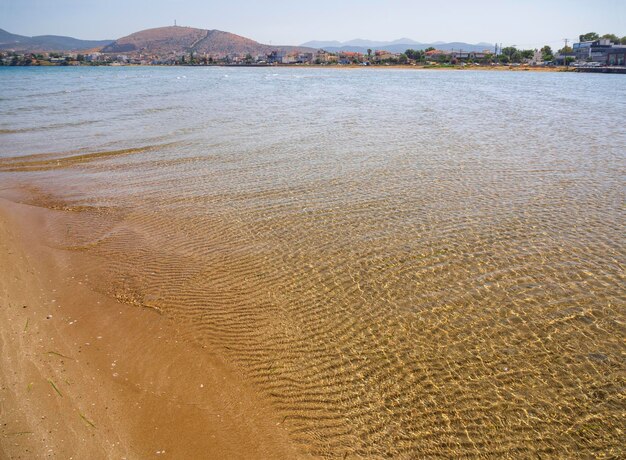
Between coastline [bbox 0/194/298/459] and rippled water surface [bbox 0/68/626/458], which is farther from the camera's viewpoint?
rippled water surface [bbox 0/68/626/458]

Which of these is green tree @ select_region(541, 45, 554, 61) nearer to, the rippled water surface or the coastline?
the rippled water surface

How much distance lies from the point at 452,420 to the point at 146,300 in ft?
16.2

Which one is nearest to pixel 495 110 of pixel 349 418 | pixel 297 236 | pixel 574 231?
pixel 574 231

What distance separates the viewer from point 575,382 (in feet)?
18.0

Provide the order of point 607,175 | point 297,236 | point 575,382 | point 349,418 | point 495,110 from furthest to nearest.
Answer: point 495,110, point 607,175, point 297,236, point 575,382, point 349,418

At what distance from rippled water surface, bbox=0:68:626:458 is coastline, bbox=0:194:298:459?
14.3 inches

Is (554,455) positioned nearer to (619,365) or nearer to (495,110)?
(619,365)

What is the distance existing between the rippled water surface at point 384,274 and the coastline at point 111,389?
0.36 metres

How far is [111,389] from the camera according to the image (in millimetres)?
5309

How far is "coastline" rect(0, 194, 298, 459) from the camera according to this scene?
459cm

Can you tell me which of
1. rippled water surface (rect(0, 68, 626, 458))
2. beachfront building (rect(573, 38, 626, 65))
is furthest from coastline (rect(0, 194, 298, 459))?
beachfront building (rect(573, 38, 626, 65))

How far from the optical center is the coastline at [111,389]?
4590mm

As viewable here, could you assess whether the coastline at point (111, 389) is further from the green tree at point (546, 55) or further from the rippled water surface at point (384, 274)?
the green tree at point (546, 55)

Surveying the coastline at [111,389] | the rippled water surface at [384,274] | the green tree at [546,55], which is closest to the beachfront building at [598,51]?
the green tree at [546,55]
